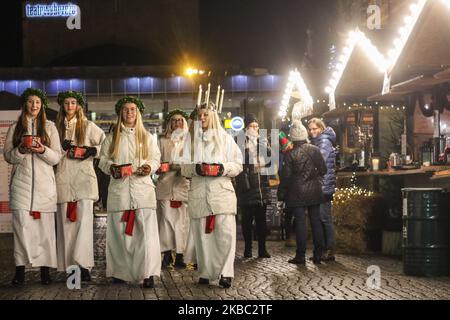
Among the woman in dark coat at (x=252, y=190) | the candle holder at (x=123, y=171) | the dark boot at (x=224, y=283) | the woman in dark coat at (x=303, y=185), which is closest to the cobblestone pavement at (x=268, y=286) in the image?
the dark boot at (x=224, y=283)

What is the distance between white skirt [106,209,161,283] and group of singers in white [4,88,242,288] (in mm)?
11

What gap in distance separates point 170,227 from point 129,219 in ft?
8.19

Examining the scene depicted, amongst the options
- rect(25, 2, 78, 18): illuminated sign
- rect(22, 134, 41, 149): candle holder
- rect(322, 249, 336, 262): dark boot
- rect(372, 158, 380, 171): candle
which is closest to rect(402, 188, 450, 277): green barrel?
rect(322, 249, 336, 262): dark boot

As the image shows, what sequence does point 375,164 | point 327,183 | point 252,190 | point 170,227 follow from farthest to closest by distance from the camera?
point 375,164, point 252,190, point 327,183, point 170,227

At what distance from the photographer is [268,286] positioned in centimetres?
1048

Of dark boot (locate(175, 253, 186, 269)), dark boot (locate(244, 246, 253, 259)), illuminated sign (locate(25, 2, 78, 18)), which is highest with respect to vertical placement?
illuminated sign (locate(25, 2, 78, 18))

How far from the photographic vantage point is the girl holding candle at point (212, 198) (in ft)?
34.1

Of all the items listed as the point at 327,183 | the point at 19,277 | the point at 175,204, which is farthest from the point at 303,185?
the point at 19,277

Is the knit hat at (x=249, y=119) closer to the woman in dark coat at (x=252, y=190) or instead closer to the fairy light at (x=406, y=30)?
the woman in dark coat at (x=252, y=190)

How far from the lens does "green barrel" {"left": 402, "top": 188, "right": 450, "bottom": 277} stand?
11.5m

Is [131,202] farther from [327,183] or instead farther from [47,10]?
[47,10]

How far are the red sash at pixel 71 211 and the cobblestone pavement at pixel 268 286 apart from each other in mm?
791

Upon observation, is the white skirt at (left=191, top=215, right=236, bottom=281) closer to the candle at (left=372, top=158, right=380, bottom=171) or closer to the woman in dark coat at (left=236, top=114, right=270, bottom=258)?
the woman in dark coat at (left=236, top=114, right=270, bottom=258)
